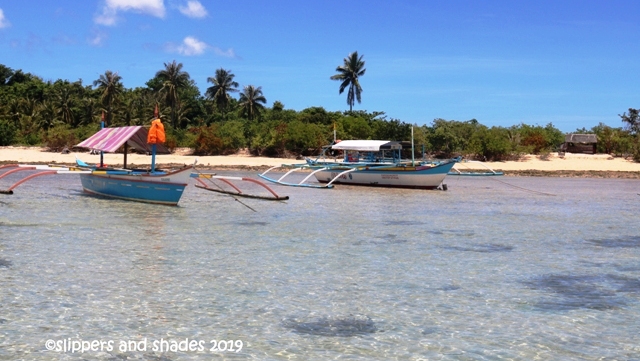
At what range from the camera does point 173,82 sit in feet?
220

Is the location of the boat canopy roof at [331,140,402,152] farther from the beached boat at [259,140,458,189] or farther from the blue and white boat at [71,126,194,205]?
the blue and white boat at [71,126,194,205]

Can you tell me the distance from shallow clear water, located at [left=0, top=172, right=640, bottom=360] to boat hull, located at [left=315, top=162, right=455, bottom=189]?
9416 millimetres

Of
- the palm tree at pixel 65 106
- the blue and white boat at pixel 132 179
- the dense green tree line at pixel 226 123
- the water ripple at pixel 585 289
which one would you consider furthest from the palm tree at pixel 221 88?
the water ripple at pixel 585 289

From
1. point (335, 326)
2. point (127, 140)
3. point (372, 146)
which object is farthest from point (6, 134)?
point (335, 326)

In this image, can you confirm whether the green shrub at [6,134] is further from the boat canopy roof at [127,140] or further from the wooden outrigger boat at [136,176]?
the boat canopy roof at [127,140]

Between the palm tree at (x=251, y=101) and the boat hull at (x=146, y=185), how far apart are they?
4994 cm

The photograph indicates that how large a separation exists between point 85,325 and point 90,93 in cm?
6399

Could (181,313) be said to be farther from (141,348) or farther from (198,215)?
(198,215)

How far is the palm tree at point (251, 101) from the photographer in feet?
233

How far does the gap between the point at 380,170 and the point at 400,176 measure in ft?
3.05

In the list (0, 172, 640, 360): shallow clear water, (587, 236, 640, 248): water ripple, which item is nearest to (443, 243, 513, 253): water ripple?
(0, 172, 640, 360): shallow clear water

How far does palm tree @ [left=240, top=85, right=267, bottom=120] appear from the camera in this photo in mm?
71000

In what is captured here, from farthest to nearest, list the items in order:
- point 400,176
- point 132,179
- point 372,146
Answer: point 372,146 < point 400,176 < point 132,179

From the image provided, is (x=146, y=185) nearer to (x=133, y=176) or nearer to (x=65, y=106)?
(x=133, y=176)
